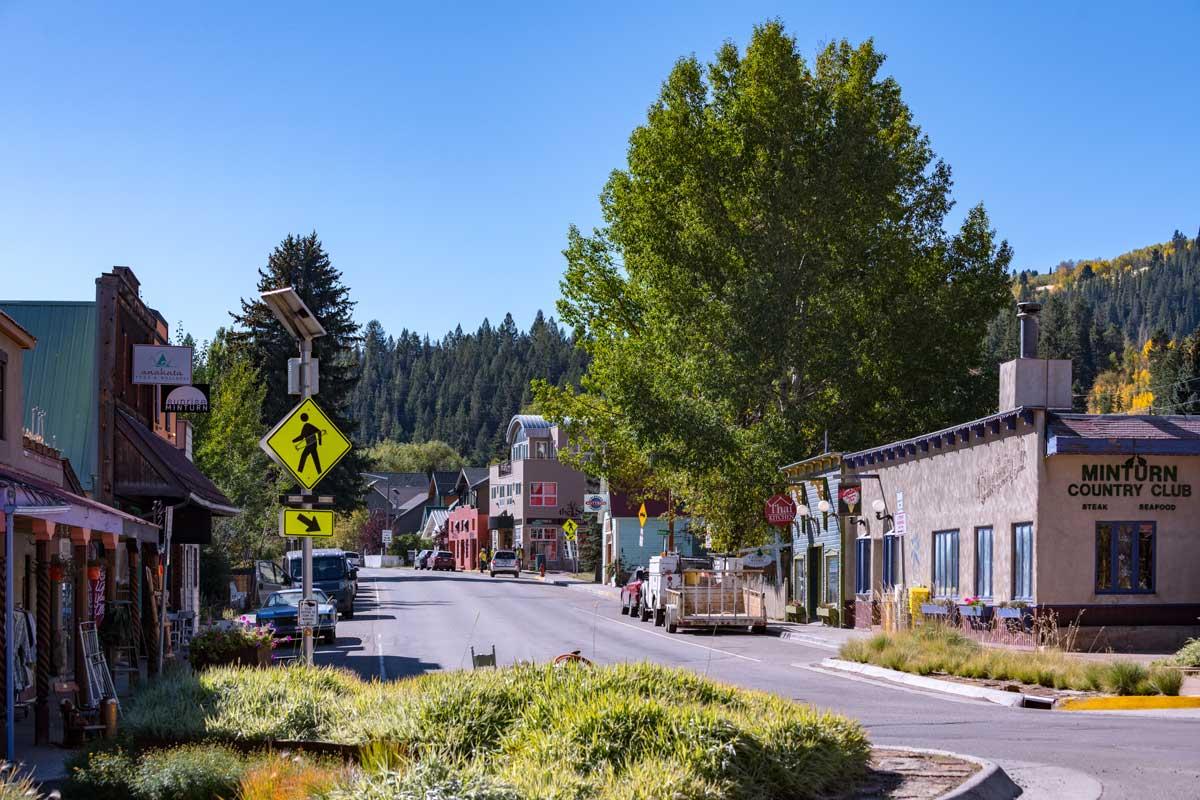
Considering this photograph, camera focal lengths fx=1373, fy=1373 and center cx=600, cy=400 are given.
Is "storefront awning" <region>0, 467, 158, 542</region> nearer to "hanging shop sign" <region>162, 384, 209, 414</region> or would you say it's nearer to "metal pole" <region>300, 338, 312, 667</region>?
"metal pole" <region>300, 338, 312, 667</region>

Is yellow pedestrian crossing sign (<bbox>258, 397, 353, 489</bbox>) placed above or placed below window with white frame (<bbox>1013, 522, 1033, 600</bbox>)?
above

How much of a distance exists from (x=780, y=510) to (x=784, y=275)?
703cm

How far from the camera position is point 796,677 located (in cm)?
2331

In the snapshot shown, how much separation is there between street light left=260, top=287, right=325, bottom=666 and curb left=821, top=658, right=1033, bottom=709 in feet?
32.3

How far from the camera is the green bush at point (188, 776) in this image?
33.8ft

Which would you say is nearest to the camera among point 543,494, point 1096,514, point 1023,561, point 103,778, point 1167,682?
point 103,778

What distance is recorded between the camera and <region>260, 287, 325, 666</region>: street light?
15758mm

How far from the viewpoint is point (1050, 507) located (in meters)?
27.5

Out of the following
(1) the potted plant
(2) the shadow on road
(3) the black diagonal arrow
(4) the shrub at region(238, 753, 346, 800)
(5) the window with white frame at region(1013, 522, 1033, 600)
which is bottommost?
(2) the shadow on road

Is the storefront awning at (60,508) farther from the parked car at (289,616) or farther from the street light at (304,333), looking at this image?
the parked car at (289,616)

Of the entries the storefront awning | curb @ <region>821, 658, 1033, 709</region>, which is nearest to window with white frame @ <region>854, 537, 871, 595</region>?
curb @ <region>821, 658, 1033, 709</region>

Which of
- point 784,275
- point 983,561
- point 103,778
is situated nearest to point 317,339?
point 784,275

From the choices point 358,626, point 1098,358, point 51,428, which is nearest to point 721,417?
point 358,626

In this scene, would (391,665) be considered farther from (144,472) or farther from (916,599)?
(916,599)
